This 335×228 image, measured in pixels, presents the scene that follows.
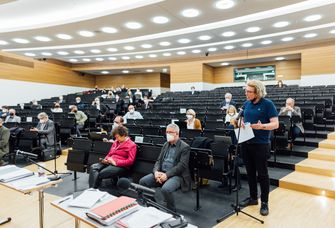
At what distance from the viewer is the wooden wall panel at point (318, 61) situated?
13.1 metres

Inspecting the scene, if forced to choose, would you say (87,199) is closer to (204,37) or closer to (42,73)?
(204,37)

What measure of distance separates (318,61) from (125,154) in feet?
43.4

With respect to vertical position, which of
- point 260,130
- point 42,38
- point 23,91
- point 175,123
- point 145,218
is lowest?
point 145,218

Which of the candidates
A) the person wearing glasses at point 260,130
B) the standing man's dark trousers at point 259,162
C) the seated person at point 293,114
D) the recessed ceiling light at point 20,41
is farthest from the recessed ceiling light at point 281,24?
the recessed ceiling light at point 20,41

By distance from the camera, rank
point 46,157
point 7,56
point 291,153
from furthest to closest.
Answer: point 7,56 → point 46,157 → point 291,153

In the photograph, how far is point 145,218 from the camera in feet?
5.30

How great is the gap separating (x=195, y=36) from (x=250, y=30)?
2.37 metres

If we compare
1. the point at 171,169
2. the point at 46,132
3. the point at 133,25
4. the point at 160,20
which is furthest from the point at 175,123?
the point at 133,25

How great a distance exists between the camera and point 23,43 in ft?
39.5

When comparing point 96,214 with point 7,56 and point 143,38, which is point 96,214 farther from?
point 7,56

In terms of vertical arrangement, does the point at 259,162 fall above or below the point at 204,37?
below

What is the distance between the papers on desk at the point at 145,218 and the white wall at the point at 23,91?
15.8 m

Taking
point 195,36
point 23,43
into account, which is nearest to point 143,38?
point 195,36

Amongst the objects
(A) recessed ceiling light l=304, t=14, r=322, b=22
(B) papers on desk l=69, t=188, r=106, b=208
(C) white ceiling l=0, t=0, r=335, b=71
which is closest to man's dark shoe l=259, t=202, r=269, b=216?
(B) papers on desk l=69, t=188, r=106, b=208
